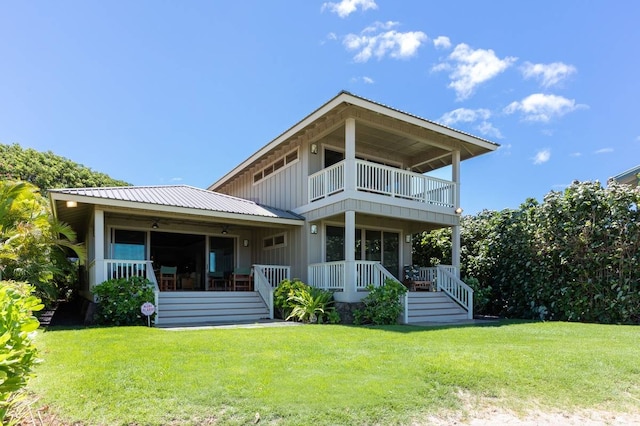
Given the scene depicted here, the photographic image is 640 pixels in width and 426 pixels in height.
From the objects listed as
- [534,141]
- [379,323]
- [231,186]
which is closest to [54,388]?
[379,323]

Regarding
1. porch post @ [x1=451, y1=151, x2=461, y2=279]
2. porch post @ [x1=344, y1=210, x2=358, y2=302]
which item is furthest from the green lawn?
porch post @ [x1=451, y1=151, x2=461, y2=279]

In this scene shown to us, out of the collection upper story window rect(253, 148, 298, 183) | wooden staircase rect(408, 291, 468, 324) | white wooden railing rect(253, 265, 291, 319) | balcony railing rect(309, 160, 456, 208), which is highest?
upper story window rect(253, 148, 298, 183)

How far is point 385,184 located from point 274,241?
4659mm

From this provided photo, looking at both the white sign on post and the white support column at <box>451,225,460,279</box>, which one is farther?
the white support column at <box>451,225,460,279</box>

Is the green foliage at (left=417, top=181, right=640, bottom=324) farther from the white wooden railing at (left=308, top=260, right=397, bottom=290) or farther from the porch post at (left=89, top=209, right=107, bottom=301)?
the porch post at (left=89, top=209, right=107, bottom=301)

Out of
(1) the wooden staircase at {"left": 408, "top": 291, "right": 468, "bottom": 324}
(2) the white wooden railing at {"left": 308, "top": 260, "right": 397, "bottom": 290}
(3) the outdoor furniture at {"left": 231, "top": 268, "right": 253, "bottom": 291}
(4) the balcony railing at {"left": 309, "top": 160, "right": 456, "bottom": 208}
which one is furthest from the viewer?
(3) the outdoor furniture at {"left": 231, "top": 268, "right": 253, "bottom": 291}

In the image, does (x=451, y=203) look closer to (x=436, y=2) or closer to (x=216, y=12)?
(x=436, y=2)

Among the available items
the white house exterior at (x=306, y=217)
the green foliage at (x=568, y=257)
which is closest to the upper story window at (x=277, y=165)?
the white house exterior at (x=306, y=217)

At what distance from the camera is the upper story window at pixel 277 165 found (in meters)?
14.5

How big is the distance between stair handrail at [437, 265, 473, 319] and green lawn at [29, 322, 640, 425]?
5105 mm

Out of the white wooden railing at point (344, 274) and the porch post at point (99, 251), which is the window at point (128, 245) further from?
the white wooden railing at point (344, 274)

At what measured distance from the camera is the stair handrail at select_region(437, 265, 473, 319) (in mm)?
12461

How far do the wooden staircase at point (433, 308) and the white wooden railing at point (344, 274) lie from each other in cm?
108

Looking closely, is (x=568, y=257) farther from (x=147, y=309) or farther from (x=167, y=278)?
(x=167, y=278)
